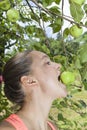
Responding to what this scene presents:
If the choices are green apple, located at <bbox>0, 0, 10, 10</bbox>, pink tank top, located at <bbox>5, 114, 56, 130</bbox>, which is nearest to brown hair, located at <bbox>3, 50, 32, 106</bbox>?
pink tank top, located at <bbox>5, 114, 56, 130</bbox>

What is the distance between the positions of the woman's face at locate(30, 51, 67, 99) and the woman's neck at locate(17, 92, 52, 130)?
6 cm

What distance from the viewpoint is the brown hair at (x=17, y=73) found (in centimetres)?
185

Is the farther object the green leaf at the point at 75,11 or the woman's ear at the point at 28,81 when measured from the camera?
the woman's ear at the point at 28,81

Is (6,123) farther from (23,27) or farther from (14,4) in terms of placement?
(23,27)

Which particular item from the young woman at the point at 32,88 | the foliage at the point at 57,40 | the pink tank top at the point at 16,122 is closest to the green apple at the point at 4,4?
the foliage at the point at 57,40

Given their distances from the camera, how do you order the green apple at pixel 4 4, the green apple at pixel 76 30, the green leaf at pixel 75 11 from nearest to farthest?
the green leaf at pixel 75 11
the green apple at pixel 76 30
the green apple at pixel 4 4

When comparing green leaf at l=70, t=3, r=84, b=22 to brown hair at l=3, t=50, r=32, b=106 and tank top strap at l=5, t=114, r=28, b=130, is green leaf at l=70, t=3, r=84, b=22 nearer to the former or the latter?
brown hair at l=3, t=50, r=32, b=106

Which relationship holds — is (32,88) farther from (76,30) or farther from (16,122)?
(76,30)

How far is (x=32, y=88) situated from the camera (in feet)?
5.92

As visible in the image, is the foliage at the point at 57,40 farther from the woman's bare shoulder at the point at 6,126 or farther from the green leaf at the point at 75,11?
the woman's bare shoulder at the point at 6,126

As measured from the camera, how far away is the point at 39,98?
1.81 metres

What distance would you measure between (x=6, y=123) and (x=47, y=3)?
2.01 feet

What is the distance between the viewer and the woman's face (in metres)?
1.74

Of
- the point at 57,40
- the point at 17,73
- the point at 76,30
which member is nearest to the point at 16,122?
the point at 17,73
